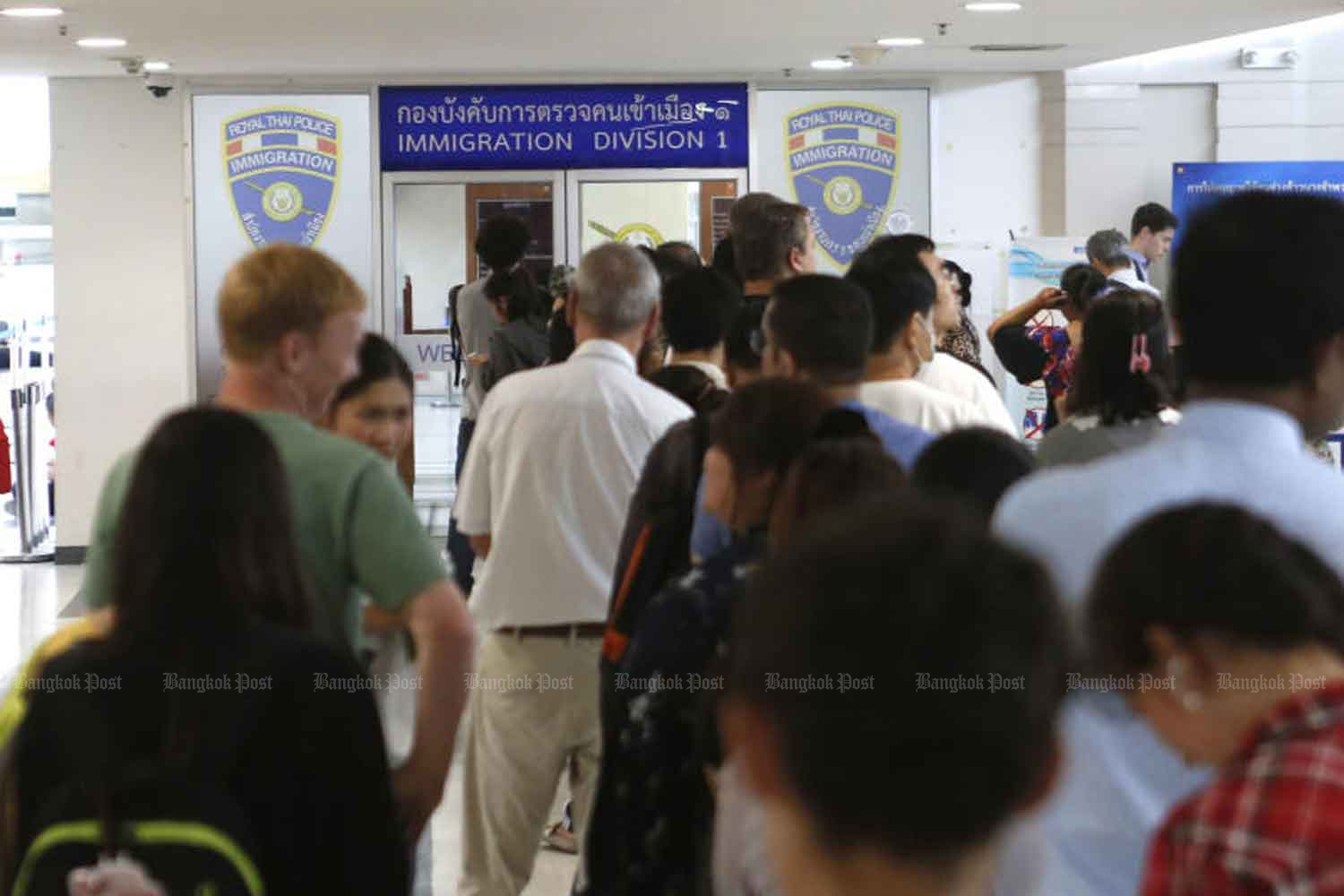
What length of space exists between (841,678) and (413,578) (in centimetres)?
152

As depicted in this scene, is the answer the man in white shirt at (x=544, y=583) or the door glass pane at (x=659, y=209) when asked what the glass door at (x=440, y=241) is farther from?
the man in white shirt at (x=544, y=583)

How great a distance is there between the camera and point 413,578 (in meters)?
2.55

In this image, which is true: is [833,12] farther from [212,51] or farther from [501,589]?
[501,589]

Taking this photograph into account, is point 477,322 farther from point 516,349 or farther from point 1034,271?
point 1034,271

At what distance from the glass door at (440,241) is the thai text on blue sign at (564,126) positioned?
0.12 metres

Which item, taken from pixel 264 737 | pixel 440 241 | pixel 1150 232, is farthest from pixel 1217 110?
pixel 264 737

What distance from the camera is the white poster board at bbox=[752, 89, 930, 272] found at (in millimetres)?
12367

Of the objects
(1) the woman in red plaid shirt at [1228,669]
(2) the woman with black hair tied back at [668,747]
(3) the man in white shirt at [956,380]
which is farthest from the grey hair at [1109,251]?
(1) the woman in red plaid shirt at [1228,669]

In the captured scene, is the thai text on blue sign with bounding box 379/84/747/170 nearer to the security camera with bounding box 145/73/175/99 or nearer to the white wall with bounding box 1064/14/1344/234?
the security camera with bounding box 145/73/175/99

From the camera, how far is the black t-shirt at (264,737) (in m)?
2.00

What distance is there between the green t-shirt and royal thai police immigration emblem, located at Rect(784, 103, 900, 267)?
32.7 feet

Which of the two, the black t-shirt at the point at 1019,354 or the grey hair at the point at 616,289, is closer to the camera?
the grey hair at the point at 616,289

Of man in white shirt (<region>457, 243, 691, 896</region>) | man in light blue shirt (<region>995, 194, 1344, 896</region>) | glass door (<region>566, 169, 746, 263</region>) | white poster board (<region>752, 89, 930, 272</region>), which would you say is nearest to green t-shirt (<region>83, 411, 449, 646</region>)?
man in light blue shirt (<region>995, 194, 1344, 896</region>)

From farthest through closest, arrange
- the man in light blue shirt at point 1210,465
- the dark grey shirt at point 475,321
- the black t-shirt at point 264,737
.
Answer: the dark grey shirt at point 475,321
the black t-shirt at point 264,737
the man in light blue shirt at point 1210,465
